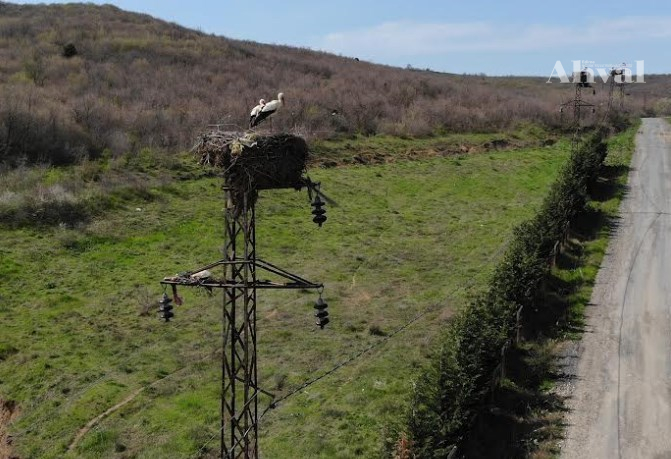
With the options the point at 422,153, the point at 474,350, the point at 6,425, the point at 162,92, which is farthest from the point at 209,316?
the point at 162,92

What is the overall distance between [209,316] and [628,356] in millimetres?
11789

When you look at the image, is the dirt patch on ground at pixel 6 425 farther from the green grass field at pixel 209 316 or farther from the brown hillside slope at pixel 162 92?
the brown hillside slope at pixel 162 92

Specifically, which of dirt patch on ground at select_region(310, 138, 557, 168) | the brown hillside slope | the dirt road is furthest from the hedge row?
dirt patch on ground at select_region(310, 138, 557, 168)

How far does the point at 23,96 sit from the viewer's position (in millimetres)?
38406

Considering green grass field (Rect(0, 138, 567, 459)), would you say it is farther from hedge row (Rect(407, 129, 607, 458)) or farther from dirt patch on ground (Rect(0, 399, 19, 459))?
hedge row (Rect(407, 129, 607, 458))

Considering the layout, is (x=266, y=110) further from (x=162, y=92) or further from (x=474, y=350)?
(x=162, y=92)

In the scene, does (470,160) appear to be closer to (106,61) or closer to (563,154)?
(563,154)

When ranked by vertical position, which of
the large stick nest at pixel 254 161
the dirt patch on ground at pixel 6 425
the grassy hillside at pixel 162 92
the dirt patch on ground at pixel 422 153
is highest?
the grassy hillside at pixel 162 92

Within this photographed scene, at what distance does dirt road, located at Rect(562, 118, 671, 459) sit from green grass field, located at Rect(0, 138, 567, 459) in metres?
3.95

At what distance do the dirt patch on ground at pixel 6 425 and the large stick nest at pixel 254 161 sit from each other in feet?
26.6

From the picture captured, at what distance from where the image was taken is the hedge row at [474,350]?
12.6 m

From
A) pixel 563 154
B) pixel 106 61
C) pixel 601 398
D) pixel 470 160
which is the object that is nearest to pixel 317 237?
pixel 601 398

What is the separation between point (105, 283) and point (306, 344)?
789cm

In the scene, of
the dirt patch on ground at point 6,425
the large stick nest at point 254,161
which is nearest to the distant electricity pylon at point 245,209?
the large stick nest at point 254,161
